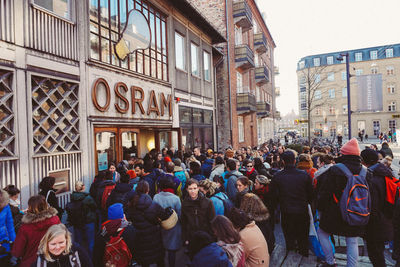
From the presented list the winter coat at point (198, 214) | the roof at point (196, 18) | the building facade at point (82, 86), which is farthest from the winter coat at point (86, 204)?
the roof at point (196, 18)

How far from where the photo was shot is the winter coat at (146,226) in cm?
391

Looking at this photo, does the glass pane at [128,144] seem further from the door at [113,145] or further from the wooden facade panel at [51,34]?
the wooden facade panel at [51,34]

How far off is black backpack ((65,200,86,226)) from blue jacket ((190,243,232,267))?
282 cm

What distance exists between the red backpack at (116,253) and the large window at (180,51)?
10.2 metres

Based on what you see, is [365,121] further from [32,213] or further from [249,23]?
[32,213]

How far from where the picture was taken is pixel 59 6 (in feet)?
23.2

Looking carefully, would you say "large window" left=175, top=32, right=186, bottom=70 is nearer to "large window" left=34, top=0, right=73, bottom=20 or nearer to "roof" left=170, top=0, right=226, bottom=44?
"roof" left=170, top=0, right=226, bottom=44

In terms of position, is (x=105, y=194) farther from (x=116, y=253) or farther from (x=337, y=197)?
(x=337, y=197)

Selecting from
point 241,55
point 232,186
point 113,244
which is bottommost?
point 113,244

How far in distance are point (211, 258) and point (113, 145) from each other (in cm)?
717

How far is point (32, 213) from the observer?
3.27 m

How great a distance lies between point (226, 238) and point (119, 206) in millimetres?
1633

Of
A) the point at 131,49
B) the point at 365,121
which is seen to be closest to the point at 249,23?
the point at 131,49

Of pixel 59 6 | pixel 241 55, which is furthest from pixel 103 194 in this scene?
pixel 241 55
